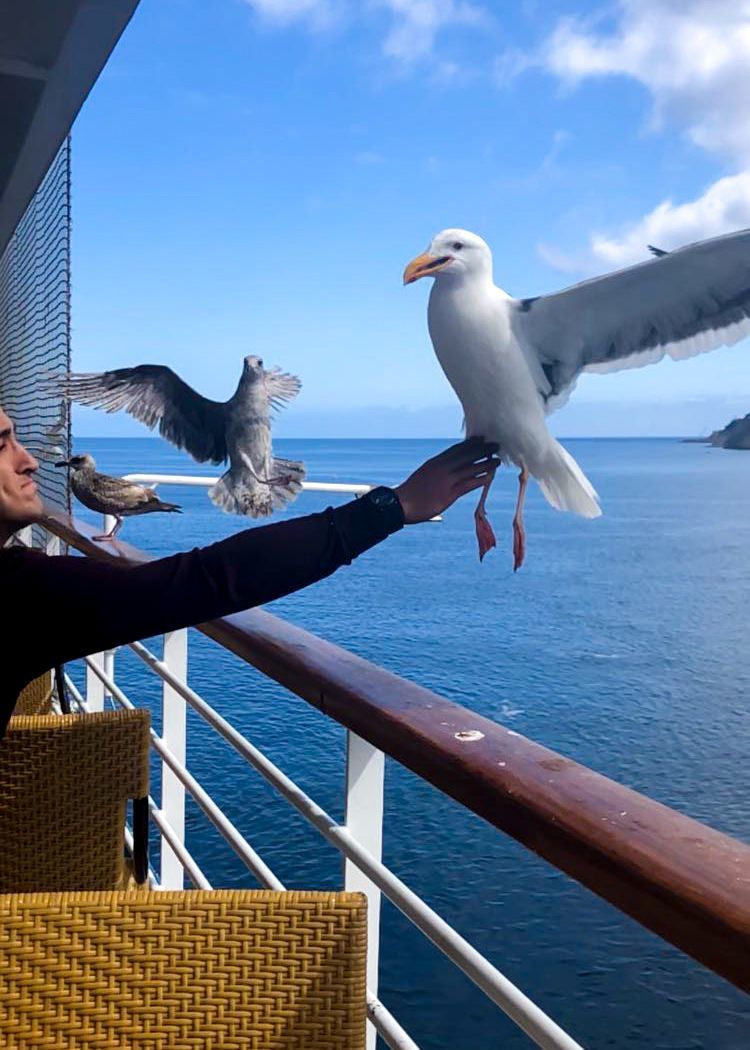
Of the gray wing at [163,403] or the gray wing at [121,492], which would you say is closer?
the gray wing at [163,403]

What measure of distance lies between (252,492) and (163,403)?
281 millimetres

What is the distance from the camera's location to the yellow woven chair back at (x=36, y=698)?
1543mm

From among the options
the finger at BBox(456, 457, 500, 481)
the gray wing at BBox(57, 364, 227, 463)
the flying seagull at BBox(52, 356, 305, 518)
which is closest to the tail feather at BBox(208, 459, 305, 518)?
the flying seagull at BBox(52, 356, 305, 518)

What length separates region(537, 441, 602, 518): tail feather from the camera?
71cm

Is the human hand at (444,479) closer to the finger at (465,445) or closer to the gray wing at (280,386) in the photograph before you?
the finger at (465,445)

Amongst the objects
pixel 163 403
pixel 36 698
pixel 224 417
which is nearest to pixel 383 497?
pixel 224 417

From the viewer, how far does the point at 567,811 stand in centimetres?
57

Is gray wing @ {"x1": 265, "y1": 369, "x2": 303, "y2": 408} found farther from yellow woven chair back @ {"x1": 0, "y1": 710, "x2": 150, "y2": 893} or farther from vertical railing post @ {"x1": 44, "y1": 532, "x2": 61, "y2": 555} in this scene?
vertical railing post @ {"x1": 44, "y1": 532, "x2": 61, "y2": 555}

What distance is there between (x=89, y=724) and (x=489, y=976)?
62 centimetres

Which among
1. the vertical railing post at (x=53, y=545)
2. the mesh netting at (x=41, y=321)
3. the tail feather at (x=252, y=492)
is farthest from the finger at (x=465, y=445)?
the vertical railing post at (x=53, y=545)

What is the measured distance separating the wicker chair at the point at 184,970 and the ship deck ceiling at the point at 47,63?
1.57 m

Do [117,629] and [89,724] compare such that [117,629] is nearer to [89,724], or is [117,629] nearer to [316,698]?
[316,698]

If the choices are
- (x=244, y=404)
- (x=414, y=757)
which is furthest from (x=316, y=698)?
(x=244, y=404)

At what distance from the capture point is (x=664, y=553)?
3462 centimetres
